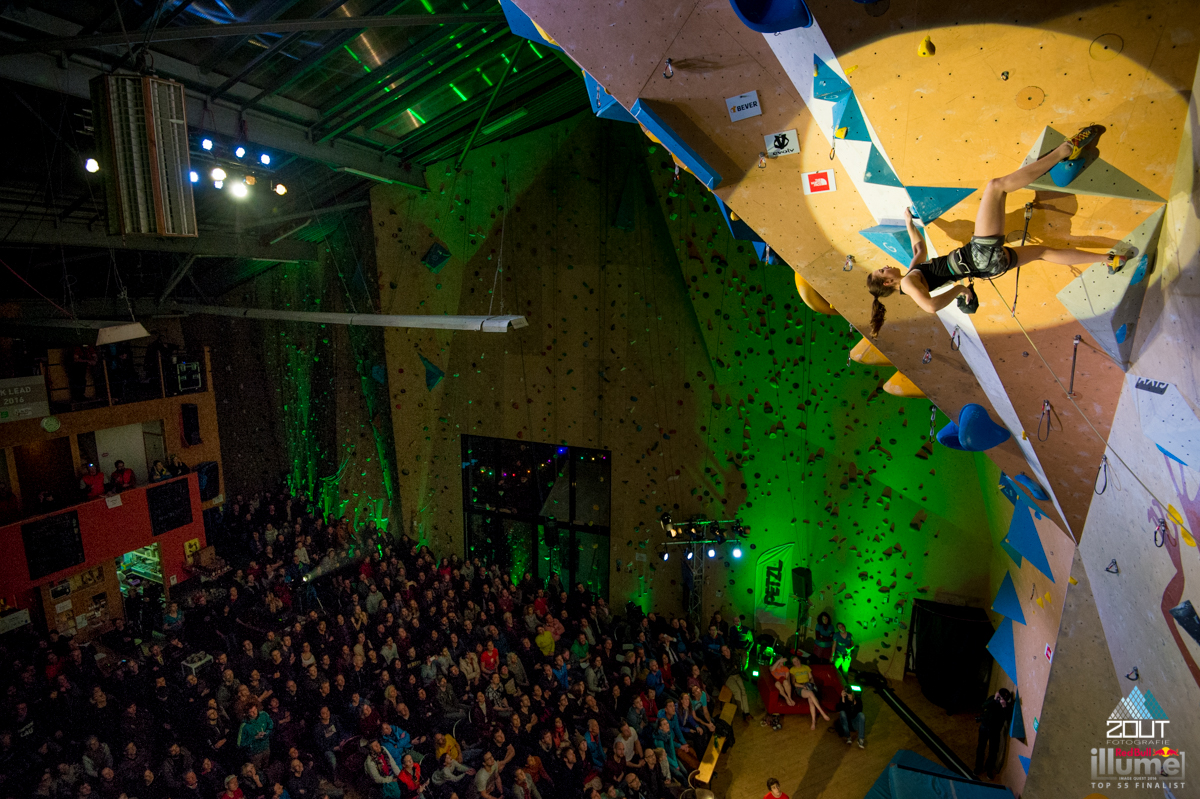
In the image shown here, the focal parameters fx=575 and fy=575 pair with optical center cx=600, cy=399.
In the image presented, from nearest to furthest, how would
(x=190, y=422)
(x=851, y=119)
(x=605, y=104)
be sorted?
(x=851, y=119)
(x=605, y=104)
(x=190, y=422)

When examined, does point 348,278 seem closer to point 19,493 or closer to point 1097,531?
point 19,493

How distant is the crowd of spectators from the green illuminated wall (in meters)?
1.79

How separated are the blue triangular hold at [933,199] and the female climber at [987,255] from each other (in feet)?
0.18

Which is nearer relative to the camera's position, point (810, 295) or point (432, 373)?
point (810, 295)

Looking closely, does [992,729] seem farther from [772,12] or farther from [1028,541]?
[772,12]

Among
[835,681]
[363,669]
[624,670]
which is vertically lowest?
[835,681]

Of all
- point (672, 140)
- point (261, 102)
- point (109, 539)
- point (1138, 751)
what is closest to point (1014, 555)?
point (1138, 751)

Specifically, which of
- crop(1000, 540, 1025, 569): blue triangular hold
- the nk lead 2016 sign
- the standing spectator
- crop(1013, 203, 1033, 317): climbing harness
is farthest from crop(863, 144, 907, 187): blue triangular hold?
the nk lead 2016 sign

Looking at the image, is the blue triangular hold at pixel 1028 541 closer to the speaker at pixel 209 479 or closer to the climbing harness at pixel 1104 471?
the climbing harness at pixel 1104 471

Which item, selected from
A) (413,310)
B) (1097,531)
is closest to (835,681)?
(1097,531)

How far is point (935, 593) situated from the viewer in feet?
24.7

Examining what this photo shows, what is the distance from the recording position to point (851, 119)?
251 centimetres

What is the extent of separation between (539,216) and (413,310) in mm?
2498

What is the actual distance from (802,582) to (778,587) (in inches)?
15.4
